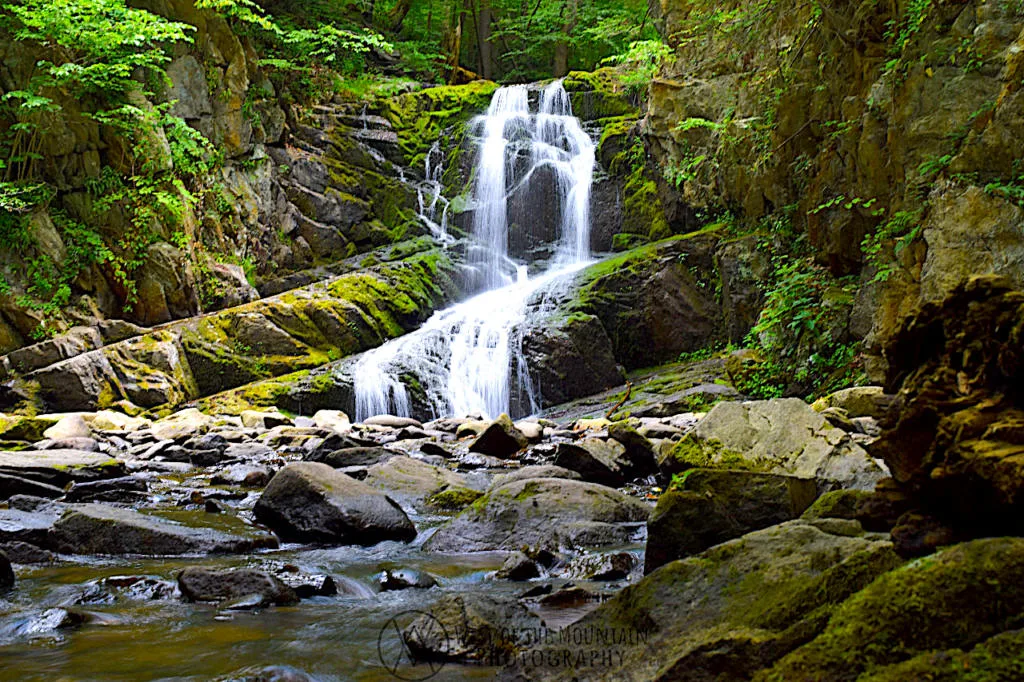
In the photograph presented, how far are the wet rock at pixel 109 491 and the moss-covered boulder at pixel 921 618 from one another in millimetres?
6158

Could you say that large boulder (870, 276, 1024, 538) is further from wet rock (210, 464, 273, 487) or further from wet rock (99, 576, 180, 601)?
wet rock (210, 464, 273, 487)

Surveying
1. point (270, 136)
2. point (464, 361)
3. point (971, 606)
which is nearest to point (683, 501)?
point (971, 606)

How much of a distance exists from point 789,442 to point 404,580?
2971 millimetres

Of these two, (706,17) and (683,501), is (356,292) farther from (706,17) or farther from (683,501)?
(683,501)

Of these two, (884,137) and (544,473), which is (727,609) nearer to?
(544,473)

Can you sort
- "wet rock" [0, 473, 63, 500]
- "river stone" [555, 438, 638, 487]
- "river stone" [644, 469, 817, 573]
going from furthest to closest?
1. "river stone" [555, 438, 638, 487]
2. "wet rock" [0, 473, 63, 500]
3. "river stone" [644, 469, 817, 573]

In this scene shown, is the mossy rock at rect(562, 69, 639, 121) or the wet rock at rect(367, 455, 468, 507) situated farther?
the mossy rock at rect(562, 69, 639, 121)

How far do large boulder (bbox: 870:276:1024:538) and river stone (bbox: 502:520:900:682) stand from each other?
0.24m

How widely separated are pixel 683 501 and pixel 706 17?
1127cm

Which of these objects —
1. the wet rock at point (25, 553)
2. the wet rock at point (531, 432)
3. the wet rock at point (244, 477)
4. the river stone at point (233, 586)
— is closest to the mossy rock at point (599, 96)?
the wet rock at point (531, 432)

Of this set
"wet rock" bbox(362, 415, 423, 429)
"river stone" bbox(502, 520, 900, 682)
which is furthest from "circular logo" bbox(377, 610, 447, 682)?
"wet rock" bbox(362, 415, 423, 429)

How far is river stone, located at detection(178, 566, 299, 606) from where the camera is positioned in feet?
11.4

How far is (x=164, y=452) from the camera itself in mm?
8945

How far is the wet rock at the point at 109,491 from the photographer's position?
6293 mm
